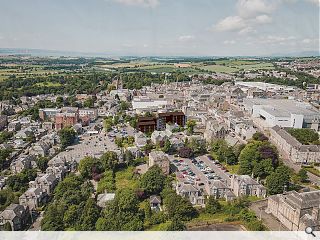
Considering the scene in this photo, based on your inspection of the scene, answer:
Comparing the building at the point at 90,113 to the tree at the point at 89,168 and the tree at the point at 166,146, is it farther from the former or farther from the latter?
the tree at the point at 89,168

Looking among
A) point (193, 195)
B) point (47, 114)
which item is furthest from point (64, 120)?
point (193, 195)

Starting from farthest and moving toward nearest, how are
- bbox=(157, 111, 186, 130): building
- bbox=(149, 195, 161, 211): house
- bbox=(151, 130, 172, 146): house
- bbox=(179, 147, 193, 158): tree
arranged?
bbox=(157, 111, 186, 130): building < bbox=(151, 130, 172, 146): house < bbox=(179, 147, 193, 158): tree < bbox=(149, 195, 161, 211): house

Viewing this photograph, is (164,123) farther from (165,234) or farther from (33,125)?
(165,234)

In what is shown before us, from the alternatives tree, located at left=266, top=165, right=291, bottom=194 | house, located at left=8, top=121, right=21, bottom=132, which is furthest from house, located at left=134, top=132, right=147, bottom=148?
house, located at left=8, top=121, right=21, bottom=132

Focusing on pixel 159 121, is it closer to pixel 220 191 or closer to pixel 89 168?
pixel 89 168

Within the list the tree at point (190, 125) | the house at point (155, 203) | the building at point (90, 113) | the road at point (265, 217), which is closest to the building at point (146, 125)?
the tree at point (190, 125)

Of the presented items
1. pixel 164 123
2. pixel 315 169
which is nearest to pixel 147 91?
pixel 164 123

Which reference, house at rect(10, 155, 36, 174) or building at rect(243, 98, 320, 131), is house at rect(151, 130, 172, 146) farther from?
building at rect(243, 98, 320, 131)
